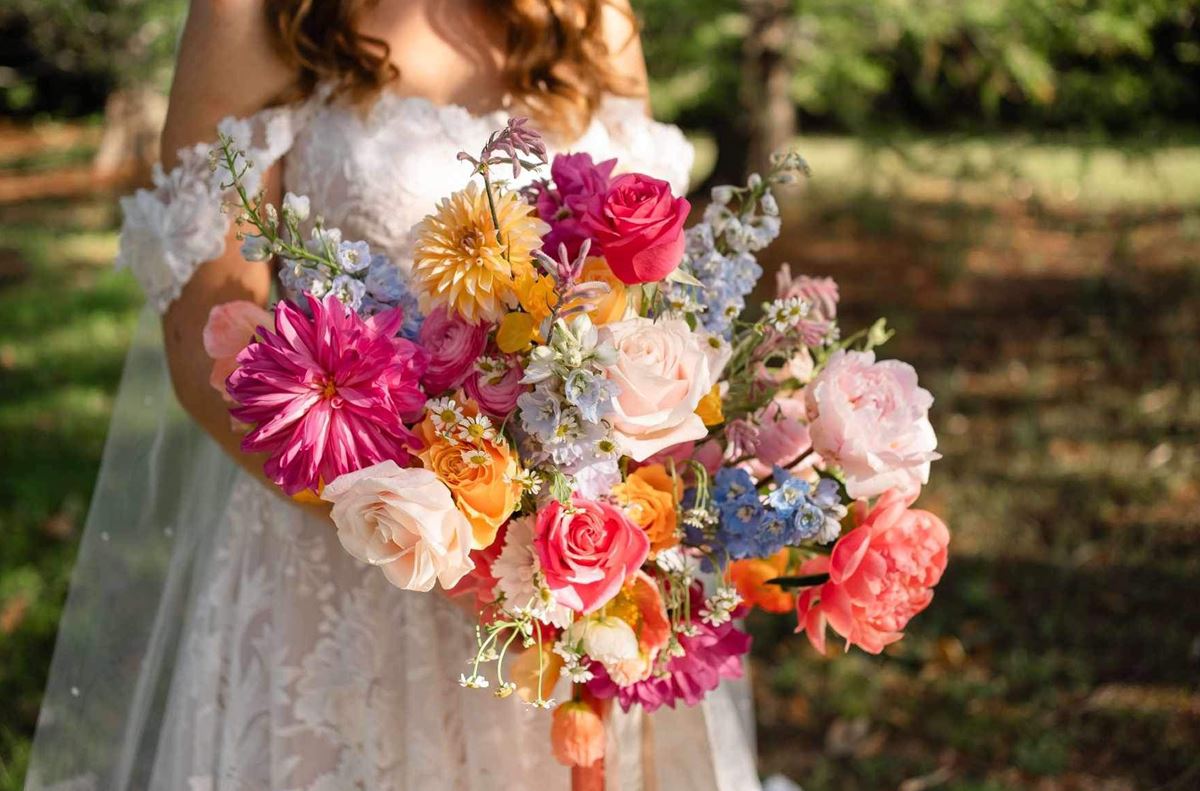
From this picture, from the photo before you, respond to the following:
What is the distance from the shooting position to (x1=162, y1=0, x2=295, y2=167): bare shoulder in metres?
1.76

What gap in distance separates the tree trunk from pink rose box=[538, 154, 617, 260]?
14.8 feet

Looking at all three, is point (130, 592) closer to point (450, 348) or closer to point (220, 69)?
point (220, 69)

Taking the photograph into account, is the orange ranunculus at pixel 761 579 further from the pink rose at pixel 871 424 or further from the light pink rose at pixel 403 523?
the light pink rose at pixel 403 523

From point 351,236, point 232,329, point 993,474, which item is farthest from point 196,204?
point 993,474

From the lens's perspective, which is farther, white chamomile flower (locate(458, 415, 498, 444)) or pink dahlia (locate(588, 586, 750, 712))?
pink dahlia (locate(588, 586, 750, 712))

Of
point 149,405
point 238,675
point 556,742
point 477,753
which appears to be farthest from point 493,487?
point 149,405

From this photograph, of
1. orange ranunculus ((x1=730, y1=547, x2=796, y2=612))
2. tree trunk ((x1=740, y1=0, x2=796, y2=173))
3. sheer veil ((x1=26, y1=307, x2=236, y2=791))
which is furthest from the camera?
tree trunk ((x1=740, y1=0, x2=796, y2=173))

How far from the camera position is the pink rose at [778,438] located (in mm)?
1464

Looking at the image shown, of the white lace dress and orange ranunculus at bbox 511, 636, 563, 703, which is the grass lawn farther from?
orange ranunculus at bbox 511, 636, 563, 703

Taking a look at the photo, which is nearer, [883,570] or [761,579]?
[883,570]

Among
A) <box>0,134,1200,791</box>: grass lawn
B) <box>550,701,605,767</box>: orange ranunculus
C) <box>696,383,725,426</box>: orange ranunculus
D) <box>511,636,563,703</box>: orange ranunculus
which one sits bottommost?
<box>0,134,1200,791</box>: grass lawn

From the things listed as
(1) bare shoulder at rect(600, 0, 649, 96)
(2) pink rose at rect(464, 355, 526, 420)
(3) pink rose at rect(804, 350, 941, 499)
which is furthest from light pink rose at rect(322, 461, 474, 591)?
(1) bare shoulder at rect(600, 0, 649, 96)

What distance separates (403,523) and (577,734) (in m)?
0.45

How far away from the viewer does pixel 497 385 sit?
1313mm
